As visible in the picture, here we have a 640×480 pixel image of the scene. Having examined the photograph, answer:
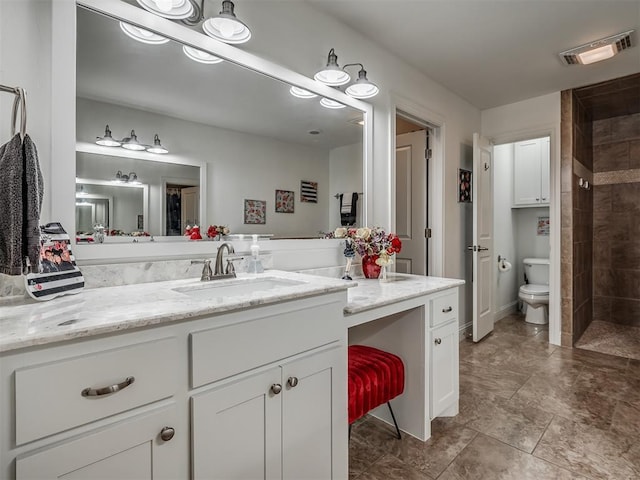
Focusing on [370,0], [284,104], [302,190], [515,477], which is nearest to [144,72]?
[284,104]

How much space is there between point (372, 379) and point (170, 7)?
1.85 metres

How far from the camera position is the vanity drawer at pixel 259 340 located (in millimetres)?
980

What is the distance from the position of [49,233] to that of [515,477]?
216 cm

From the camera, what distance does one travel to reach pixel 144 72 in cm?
148

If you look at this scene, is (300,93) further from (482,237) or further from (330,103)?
(482,237)

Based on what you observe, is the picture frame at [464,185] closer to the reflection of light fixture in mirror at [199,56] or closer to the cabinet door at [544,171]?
the cabinet door at [544,171]

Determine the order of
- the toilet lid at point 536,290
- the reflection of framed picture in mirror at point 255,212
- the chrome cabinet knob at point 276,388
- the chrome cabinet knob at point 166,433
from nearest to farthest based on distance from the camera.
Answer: the chrome cabinet knob at point 166,433 < the chrome cabinet knob at point 276,388 < the reflection of framed picture in mirror at point 255,212 < the toilet lid at point 536,290

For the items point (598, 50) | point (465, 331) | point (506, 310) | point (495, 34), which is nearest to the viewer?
point (495, 34)

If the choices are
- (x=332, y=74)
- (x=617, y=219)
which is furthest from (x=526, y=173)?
(x=332, y=74)

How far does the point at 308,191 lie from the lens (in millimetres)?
2162

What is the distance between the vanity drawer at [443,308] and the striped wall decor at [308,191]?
935 millimetres

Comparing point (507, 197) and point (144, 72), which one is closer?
point (144, 72)

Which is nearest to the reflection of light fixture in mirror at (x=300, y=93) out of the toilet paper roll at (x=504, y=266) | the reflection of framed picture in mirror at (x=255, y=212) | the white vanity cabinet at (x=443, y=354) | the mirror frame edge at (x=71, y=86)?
the mirror frame edge at (x=71, y=86)

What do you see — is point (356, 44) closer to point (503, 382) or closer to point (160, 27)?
point (160, 27)
